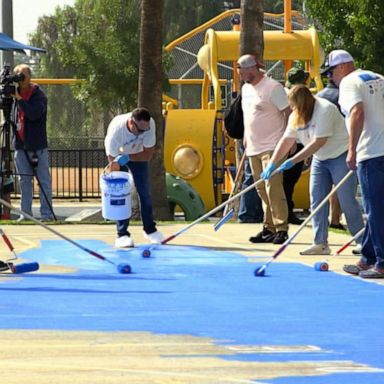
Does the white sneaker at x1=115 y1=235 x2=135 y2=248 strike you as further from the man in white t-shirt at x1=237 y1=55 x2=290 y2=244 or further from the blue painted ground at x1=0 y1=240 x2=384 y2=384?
the man in white t-shirt at x1=237 y1=55 x2=290 y2=244

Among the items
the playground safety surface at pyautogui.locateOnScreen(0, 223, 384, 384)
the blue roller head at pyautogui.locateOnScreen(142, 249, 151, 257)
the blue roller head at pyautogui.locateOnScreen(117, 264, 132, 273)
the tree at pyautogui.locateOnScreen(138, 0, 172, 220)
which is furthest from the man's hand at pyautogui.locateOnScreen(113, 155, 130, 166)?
the tree at pyautogui.locateOnScreen(138, 0, 172, 220)

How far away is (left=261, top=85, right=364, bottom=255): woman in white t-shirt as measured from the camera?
13.2 meters

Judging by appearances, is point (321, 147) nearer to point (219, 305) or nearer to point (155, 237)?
point (155, 237)

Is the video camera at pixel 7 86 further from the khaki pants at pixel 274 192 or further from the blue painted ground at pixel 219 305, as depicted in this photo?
the blue painted ground at pixel 219 305

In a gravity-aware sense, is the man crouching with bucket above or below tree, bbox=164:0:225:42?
below

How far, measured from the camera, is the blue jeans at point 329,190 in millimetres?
13289

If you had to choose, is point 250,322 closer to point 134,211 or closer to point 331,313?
point 331,313

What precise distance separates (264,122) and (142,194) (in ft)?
4.81

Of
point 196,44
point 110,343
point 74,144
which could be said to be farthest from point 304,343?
point 196,44

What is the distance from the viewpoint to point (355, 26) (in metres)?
30.3

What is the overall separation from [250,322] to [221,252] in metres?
5.01

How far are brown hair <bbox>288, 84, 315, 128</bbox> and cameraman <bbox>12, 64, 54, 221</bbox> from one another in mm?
5934

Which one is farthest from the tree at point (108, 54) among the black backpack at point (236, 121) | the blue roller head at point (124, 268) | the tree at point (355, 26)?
the blue roller head at point (124, 268)

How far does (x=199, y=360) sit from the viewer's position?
791 cm
